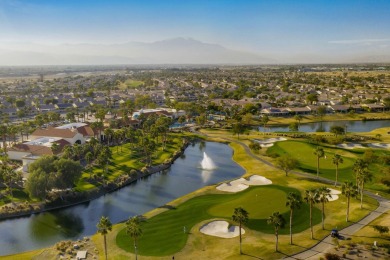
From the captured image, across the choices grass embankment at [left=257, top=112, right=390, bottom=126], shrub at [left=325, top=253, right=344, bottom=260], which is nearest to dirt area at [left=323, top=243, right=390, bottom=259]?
shrub at [left=325, top=253, right=344, bottom=260]

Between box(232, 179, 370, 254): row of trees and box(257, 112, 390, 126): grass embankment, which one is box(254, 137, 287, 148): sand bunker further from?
box(232, 179, 370, 254): row of trees

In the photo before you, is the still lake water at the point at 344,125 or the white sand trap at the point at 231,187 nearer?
the white sand trap at the point at 231,187

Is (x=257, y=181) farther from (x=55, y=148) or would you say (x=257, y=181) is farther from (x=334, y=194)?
(x=55, y=148)

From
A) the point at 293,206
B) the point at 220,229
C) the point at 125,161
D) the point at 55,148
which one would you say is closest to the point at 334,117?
the point at 125,161

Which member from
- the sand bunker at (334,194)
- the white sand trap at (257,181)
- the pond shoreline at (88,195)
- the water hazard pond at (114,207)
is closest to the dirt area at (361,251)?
the sand bunker at (334,194)

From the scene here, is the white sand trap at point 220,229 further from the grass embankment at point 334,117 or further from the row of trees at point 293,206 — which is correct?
the grass embankment at point 334,117

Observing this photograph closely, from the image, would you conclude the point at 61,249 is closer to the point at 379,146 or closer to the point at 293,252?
the point at 293,252

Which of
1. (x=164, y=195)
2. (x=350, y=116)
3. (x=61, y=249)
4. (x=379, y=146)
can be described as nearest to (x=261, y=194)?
(x=164, y=195)
